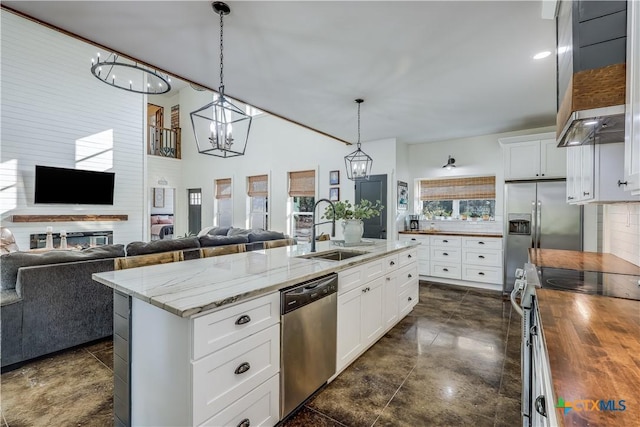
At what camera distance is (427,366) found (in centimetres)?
250

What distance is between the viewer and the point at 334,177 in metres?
6.14

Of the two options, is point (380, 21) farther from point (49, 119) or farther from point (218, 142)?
point (49, 119)

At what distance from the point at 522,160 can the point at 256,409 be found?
4.84 metres

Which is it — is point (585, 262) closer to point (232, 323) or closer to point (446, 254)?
point (446, 254)

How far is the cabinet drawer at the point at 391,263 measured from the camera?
2.94 meters

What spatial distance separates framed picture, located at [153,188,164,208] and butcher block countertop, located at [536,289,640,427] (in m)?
11.3

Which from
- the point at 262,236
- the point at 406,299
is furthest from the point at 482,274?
the point at 262,236

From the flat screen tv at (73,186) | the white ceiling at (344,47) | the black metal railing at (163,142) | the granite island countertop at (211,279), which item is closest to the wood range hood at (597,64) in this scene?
the white ceiling at (344,47)

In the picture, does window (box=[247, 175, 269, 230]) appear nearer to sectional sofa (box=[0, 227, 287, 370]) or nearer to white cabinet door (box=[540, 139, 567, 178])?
sectional sofa (box=[0, 227, 287, 370])

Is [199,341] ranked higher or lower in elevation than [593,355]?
lower

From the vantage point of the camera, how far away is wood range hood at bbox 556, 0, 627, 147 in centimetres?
123

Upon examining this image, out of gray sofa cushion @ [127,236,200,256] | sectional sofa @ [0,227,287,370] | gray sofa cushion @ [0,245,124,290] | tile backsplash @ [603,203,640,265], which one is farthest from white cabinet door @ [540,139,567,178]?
gray sofa cushion @ [0,245,124,290]

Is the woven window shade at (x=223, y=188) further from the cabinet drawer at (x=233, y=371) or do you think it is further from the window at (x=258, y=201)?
the cabinet drawer at (x=233, y=371)

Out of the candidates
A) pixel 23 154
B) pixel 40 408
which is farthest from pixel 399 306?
pixel 23 154
